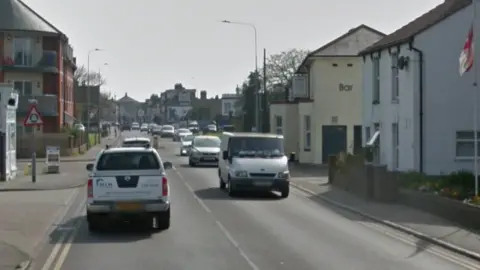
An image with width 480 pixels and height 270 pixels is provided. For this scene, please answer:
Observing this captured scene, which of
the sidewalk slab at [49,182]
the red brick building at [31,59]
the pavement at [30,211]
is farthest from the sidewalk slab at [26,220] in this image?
the red brick building at [31,59]

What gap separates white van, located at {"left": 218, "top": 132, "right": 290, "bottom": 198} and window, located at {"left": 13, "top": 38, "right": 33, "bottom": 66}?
38.6 metres

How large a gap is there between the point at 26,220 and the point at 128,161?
12.1ft

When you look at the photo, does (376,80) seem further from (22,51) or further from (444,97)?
(22,51)

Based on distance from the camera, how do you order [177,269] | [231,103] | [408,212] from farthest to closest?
[231,103] < [408,212] < [177,269]

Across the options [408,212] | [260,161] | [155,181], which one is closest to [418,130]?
[260,161]

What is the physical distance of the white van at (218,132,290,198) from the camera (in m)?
27.3

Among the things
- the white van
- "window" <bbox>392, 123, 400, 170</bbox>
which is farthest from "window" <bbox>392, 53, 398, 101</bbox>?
the white van

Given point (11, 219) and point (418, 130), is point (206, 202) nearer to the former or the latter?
point (11, 219)

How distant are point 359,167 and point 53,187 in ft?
37.7

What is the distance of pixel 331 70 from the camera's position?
162 feet

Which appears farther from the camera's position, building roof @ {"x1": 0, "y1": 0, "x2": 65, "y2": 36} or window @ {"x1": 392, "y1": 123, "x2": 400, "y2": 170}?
building roof @ {"x1": 0, "y1": 0, "x2": 65, "y2": 36}

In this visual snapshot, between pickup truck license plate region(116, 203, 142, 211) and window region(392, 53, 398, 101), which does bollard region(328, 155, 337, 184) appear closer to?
window region(392, 53, 398, 101)

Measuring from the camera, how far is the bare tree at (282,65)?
86.9 metres

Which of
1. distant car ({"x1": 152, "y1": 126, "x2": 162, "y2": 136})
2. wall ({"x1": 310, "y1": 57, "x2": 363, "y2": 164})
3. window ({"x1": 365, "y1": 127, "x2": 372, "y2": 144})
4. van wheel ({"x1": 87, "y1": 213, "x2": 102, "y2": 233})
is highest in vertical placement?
wall ({"x1": 310, "y1": 57, "x2": 363, "y2": 164})
